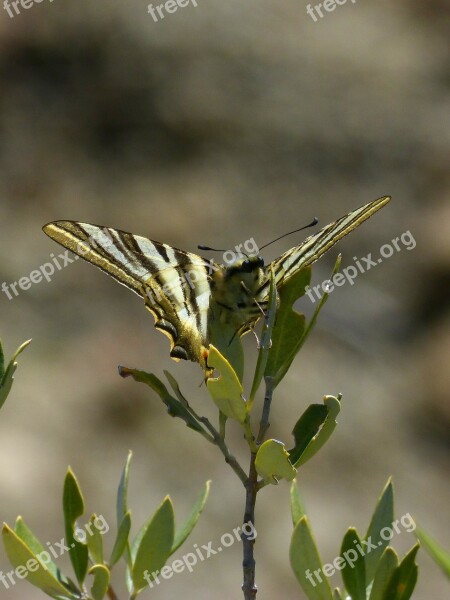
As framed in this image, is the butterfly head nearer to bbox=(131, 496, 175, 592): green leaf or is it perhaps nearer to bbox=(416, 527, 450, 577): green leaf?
bbox=(131, 496, 175, 592): green leaf

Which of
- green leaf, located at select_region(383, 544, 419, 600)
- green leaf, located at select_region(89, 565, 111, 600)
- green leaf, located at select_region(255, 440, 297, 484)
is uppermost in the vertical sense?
green leaf, located at select_region(255, 440, 297, 484)

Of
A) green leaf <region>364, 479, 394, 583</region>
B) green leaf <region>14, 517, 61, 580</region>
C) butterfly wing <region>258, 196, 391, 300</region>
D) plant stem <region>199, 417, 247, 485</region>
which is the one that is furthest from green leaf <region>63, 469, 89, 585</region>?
butterfly wing <region>258, 196, 391, 300</region>

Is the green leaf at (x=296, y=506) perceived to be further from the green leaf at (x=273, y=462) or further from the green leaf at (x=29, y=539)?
the green leaf at (x=29, y=539)

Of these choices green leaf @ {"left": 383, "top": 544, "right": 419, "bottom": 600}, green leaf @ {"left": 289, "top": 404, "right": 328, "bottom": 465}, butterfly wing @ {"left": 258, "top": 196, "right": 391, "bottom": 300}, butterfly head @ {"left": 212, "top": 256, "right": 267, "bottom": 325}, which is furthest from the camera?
butterfly head @ {"left": 212, "top": 256, "right": 267, "bottom": 325}

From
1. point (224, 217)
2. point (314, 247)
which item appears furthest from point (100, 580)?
point (224, 217)

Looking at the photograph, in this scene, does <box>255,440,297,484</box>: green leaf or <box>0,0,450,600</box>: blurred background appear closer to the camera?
<box>255,440,297,484</box>: green leaf

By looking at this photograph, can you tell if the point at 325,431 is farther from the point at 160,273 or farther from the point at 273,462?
the point at 160,273
